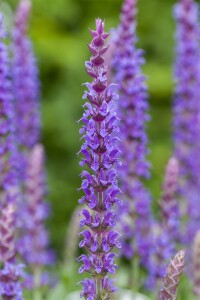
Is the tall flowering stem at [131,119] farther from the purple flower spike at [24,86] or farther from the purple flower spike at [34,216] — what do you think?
the purple flower spike at [24,86]

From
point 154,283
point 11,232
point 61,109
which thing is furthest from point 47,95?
point 11,232

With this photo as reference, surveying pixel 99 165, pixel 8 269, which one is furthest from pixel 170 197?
pixel 99 165

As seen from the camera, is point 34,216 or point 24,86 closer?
point 34,216

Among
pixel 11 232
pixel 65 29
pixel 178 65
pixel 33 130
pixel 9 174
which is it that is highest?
pixel 65 29

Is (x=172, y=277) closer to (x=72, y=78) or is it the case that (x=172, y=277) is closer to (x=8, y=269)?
(x=8, y=269)

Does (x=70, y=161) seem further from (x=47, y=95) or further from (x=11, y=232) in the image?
(x=11, y=232)

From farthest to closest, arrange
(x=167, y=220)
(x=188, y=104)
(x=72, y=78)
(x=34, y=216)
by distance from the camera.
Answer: (x=72, y=78), (x=188, y=104), (x=34, y=216), (x=167, y=220)

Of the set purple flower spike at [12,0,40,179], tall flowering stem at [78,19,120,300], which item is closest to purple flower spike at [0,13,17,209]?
purple flower spike at [12,0,40,179]
